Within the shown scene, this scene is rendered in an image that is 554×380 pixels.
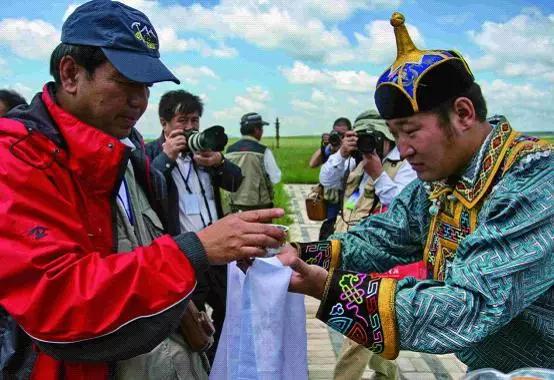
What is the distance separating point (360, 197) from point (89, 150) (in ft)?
10.0

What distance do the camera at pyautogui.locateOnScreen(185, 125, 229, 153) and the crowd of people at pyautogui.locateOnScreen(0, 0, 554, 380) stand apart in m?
1.66

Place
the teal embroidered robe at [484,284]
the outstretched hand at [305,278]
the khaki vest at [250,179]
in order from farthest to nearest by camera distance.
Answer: the khaki vest at [250,179] < the outstretched hand at [305,278] < the teal embroidered robe at [484,284]

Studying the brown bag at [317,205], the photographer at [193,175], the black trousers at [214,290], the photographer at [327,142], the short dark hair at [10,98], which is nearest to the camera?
the black trousers at [214,290]

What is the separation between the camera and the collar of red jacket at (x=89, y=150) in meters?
1.66

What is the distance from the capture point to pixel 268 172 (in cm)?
673

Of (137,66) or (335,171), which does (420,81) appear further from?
(335,171)

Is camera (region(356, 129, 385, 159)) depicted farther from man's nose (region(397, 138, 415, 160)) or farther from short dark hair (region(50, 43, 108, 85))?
short dark hair (region(50, 43, 108, 85))

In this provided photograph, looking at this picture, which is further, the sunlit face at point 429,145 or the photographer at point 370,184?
the photographer at point 370,184

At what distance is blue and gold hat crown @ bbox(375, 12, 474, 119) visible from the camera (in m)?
1.81

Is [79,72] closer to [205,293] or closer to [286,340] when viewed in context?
[286,340]

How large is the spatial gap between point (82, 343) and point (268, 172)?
210 inches

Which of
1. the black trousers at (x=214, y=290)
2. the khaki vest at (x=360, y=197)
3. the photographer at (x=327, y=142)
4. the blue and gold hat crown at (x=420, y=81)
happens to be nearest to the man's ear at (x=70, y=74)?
the blue and gold hat crown at (x=420, y=81)

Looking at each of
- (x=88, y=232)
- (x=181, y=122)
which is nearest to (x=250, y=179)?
(x=181, y=122)

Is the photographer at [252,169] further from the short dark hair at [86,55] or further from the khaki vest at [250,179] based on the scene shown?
the short dark hair at [86,55]
